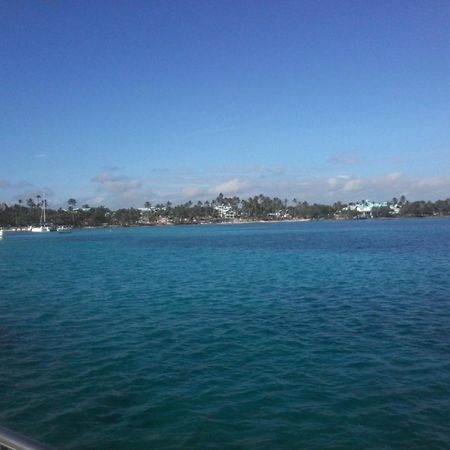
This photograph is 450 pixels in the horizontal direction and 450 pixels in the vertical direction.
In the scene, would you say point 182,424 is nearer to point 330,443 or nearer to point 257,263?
point 330,443

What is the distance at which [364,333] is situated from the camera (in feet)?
62.5

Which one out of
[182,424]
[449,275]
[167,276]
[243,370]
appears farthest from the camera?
[167,276]

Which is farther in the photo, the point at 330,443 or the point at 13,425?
the point at 13,425

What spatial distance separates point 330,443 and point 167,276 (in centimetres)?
3360

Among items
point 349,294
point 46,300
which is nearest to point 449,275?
point 349,294

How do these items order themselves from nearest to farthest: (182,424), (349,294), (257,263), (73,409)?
(182,424), (73,409), (349,294), (257,263)

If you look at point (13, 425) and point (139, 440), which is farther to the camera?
point (13, 425)

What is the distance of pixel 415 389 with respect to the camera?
12.9 m

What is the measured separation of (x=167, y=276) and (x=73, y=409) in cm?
3081

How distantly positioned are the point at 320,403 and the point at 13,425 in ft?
25.4

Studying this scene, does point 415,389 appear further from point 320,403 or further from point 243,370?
point 243,370

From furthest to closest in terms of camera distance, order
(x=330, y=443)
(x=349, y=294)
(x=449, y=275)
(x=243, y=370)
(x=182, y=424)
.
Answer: (x=449, y=275)
(x=349, y=294)
(x=243, y=370)
(x=182, y=424)
(x=330, y=443)

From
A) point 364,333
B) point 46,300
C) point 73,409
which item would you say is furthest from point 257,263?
point 73,409

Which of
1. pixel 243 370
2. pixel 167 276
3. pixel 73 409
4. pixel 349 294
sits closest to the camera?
pixel 73 409
